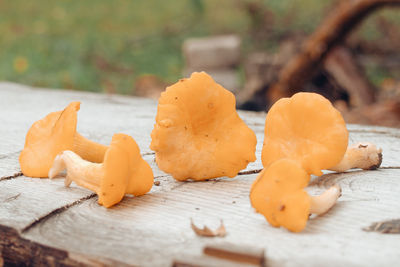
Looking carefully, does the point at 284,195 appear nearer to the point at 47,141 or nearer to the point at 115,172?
the point at 115,172

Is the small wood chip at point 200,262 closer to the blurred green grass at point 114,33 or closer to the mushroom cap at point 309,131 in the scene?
the mushroom cap at point 309,131

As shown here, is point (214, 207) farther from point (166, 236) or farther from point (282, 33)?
point (282, 33)

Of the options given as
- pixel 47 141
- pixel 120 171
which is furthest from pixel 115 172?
pixel 47 141

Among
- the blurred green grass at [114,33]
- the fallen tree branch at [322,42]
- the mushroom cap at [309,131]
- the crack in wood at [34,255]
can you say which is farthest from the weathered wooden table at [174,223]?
the blurred green grass at [114,33]

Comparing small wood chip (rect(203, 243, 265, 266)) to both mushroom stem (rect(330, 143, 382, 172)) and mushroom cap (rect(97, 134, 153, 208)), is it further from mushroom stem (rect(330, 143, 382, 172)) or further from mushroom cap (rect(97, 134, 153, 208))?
mushroom stem (rect(330, 143, 382, 172))

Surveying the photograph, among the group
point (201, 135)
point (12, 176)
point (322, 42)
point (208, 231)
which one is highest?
point (322, 42)

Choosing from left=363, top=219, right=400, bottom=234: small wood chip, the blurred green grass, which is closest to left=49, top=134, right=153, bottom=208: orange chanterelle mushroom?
left=363, top=219, right=400, bottom=234: small wood chip

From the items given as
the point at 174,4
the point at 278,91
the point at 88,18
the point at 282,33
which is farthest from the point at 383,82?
the point at 88,18
